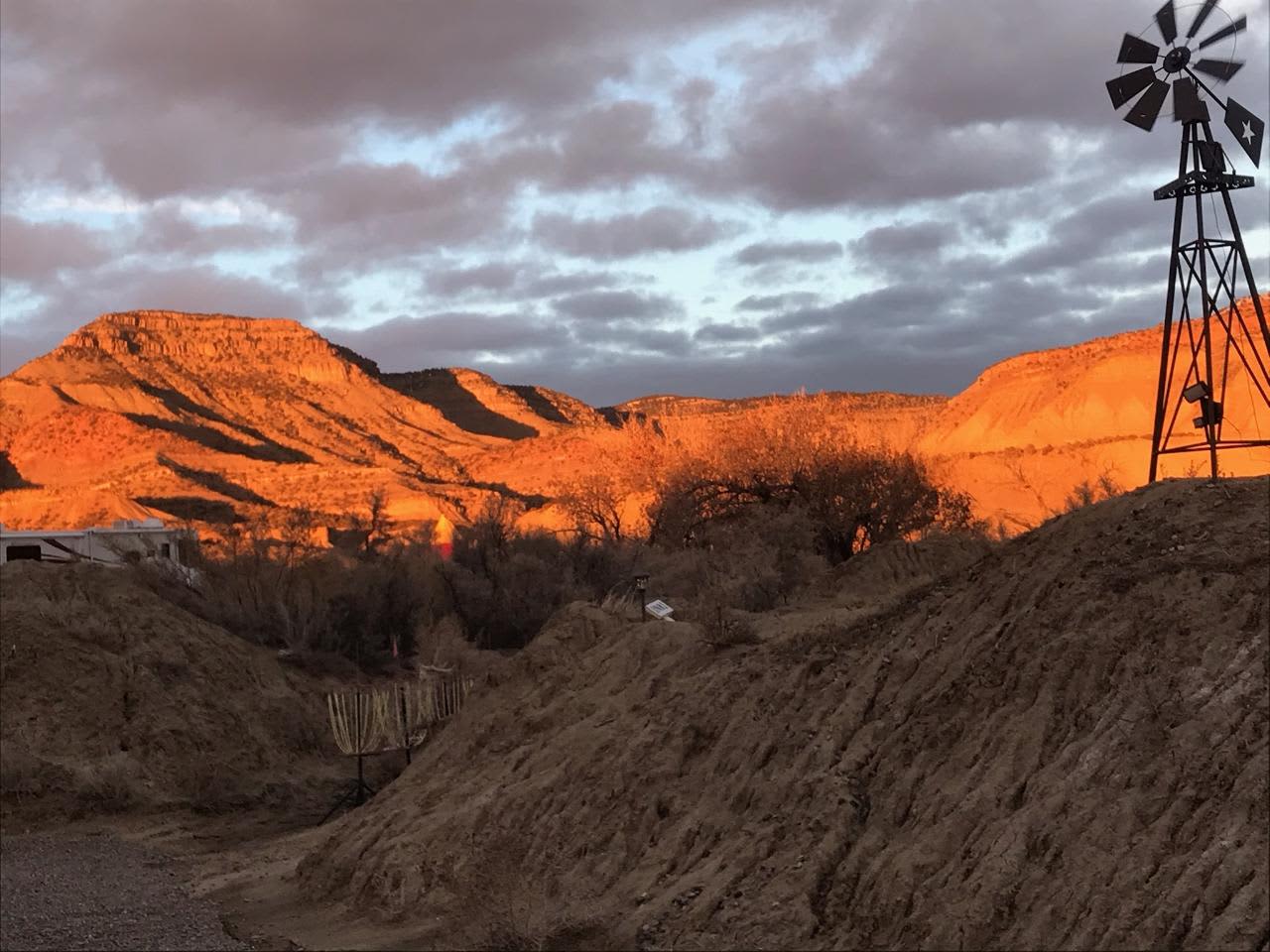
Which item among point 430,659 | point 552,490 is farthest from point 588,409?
point 430,659

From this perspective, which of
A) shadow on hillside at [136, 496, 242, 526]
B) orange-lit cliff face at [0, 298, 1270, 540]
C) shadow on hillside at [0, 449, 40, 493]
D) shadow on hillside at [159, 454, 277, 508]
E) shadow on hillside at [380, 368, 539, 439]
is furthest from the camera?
shadow on hillside at [380, 368, 539, 439]

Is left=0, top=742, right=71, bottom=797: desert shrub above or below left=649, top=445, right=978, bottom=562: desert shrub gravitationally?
below

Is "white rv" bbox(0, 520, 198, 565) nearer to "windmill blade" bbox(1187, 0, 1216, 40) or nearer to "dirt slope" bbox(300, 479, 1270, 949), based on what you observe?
"dirt slope" bbox(300, 479, 1270, 949)

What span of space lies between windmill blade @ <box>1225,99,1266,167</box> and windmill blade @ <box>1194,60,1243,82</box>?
26cm

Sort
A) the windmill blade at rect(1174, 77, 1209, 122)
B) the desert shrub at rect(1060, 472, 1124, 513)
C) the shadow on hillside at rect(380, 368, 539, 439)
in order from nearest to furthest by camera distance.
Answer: the windmill blade at rect(1174, 77, 1209, 122) → the desert shrub at rect(1060, 472, 1124, 513) → the shadow on hillside at rect(380, 368, 539, 439)

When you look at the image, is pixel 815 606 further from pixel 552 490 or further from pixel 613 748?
pixel 552 490

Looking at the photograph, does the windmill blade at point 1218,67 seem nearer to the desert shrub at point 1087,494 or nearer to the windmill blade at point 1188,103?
the windmill blade at point 1188,103

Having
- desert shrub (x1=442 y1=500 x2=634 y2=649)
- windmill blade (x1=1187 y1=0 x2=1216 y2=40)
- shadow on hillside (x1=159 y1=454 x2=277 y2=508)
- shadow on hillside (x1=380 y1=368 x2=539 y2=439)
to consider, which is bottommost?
desert shrub (x1=442 y1=500 x2=634 y2=649)

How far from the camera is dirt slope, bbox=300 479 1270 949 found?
310 inches

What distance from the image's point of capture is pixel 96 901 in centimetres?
1666

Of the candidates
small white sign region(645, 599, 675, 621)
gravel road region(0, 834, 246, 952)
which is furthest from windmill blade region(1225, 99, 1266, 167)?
gravel road region(0, 834, 246, 952)

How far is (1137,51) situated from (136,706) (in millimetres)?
21001

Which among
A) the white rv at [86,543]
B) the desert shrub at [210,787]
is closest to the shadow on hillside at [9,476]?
the white rv at [86,543]

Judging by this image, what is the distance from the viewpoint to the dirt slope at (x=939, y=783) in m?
7.88
